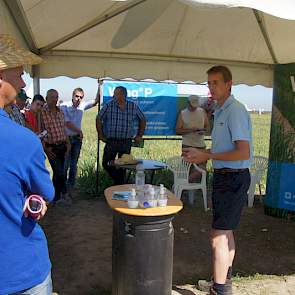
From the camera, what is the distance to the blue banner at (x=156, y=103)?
23.2ft

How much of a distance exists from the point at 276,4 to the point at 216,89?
29.3 inches

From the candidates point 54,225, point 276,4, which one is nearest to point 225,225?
point 276,4

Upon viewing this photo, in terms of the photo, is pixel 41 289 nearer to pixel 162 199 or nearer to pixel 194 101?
pixel 162 199

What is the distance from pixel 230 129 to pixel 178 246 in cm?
215

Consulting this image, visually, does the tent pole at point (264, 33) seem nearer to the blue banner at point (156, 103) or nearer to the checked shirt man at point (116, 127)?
the blue banner at point (156, 103)

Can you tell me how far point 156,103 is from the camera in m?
7.20

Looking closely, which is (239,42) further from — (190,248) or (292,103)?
(190,248)

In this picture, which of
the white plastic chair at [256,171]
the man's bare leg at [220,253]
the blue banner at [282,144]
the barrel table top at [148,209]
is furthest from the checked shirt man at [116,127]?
the man's bare leg at [220,253]

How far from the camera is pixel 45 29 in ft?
16.1

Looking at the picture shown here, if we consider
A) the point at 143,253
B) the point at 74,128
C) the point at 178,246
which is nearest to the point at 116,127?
the point at 74,128

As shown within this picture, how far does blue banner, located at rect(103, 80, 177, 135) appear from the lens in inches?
278

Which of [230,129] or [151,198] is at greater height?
[230,129]

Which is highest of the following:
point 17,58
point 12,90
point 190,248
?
point 17,58

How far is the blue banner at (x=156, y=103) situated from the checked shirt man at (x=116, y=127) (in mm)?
696
